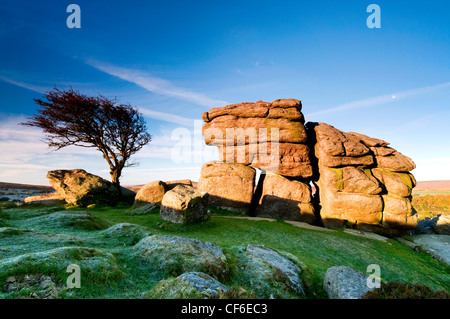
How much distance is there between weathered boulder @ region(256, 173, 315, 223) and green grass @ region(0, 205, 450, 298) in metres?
3.94

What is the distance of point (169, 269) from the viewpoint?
24.5 feet

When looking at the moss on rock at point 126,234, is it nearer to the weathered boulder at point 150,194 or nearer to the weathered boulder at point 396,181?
the weathered boulder at point 150,194

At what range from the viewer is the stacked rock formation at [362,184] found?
23047 mm

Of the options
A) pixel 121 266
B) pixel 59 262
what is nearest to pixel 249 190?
pixel 121 266

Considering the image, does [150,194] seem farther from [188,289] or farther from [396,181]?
[396,181]

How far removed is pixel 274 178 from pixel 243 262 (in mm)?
17635

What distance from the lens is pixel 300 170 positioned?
26.2 m

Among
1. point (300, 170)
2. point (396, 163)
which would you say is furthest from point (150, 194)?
Answer: point (396, 163)

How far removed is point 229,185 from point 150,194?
380 inches

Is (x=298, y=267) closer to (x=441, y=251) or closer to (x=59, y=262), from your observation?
(x=59, y=262)

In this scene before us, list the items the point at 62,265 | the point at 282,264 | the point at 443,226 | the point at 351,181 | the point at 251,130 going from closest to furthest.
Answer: the point at 62,265
the point at 282,264
the point at 351,181
the point at 443,226
the point at 251,130

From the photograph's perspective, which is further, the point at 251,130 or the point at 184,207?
the point at 251,130
